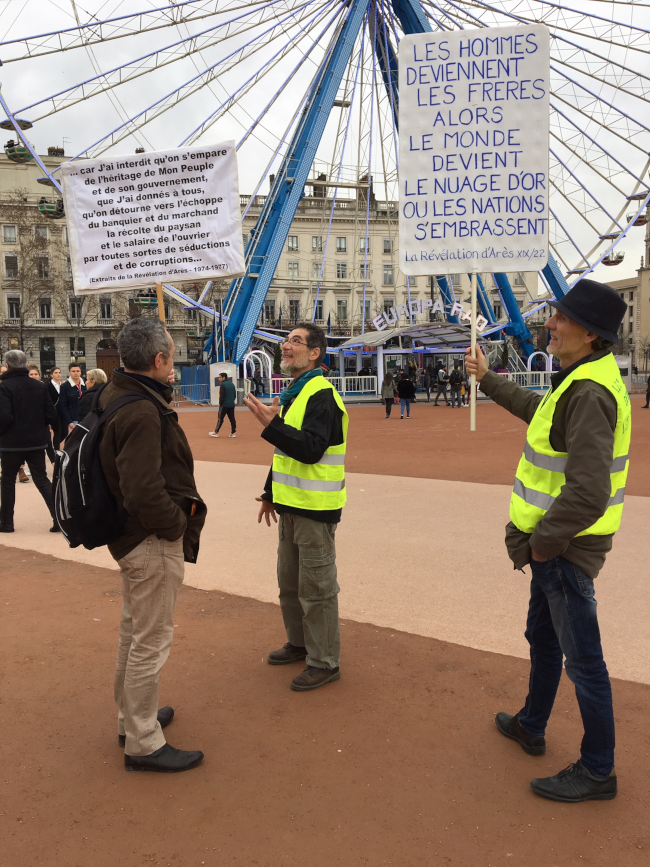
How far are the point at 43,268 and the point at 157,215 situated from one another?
5267 cm

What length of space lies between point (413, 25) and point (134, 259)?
855 inches

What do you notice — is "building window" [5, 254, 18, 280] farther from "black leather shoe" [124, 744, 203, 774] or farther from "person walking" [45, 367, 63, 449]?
"black leather shoe" [124, 744, 203, 774]

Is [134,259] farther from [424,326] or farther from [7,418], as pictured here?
[424,326]

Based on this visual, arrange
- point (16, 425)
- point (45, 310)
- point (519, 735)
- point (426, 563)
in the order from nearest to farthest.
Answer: point (519, 735)
point (426, 563)
point (16, 425)
point (45, 310)

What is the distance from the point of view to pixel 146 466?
8.78 feet

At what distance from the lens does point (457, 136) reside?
4.15 meters

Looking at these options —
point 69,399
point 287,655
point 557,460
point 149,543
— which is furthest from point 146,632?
point 69,399

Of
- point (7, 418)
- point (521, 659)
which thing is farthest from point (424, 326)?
point (521, 659)

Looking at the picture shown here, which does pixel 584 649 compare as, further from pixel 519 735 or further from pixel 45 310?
pixel 45 310

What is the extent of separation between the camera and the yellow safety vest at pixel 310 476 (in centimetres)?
349

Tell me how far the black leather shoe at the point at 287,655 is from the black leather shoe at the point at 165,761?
0.98 m

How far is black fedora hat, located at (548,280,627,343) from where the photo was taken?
8.48 feet

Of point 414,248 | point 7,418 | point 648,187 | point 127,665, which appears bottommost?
point 127,665

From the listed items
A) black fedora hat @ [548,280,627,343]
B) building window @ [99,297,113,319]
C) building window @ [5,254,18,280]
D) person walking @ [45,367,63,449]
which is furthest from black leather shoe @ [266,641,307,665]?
building window @ [5,254,18,280]
